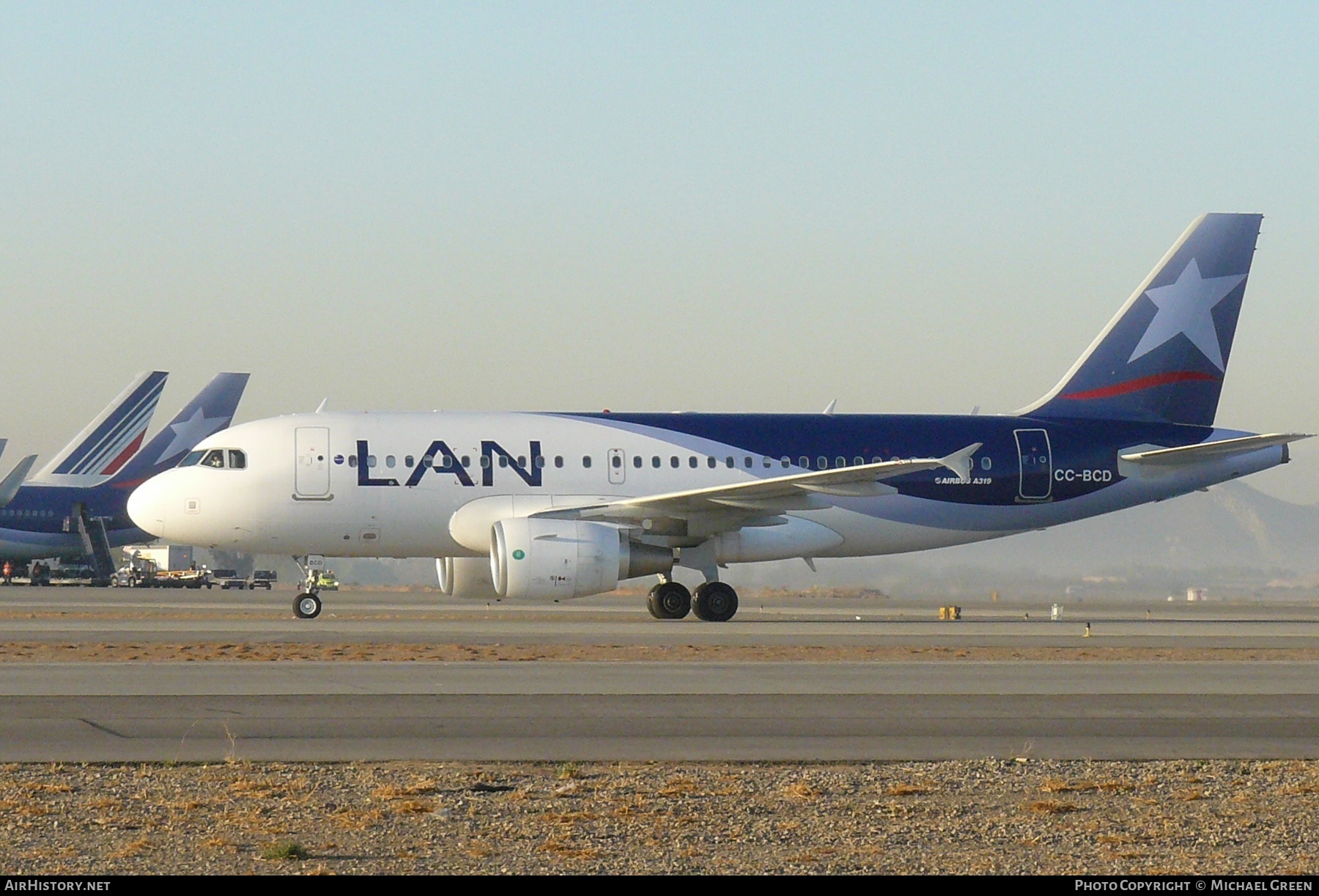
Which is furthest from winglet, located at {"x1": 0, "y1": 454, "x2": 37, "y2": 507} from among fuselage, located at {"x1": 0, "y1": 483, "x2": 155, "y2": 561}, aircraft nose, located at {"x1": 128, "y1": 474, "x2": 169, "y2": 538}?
aircraft nose, located at {"x1": 128, "y1": 474, "x2": 169, "y2": 538}

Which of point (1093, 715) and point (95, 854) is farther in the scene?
point (1093, 715)

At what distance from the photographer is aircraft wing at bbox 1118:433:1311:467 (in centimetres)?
3138

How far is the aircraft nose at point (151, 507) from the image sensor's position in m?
31.0

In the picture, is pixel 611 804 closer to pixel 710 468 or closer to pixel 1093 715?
pixel 1093 715

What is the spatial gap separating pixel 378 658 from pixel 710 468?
12.3 meters

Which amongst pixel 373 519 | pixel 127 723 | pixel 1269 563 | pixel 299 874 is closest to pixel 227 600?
pixel 373 519

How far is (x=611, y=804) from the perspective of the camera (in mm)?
10297

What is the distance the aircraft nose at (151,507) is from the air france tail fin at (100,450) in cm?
3818

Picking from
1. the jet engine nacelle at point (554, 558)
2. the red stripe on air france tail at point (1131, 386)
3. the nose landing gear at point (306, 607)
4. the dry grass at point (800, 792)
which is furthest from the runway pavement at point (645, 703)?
the red stripe on air france tail at point (1131, 386)

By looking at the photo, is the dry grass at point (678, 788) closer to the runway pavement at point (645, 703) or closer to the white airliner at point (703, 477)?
the runway pavement at point (645, 703)

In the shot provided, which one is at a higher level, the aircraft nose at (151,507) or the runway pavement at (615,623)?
the aircraft nose at (151,507)

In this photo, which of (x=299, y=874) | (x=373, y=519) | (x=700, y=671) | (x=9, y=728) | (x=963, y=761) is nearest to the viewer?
(x=299, y=874)

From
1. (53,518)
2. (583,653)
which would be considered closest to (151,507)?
(583,653)

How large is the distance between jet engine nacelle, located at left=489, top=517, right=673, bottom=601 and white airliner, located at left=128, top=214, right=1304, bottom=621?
3cm
